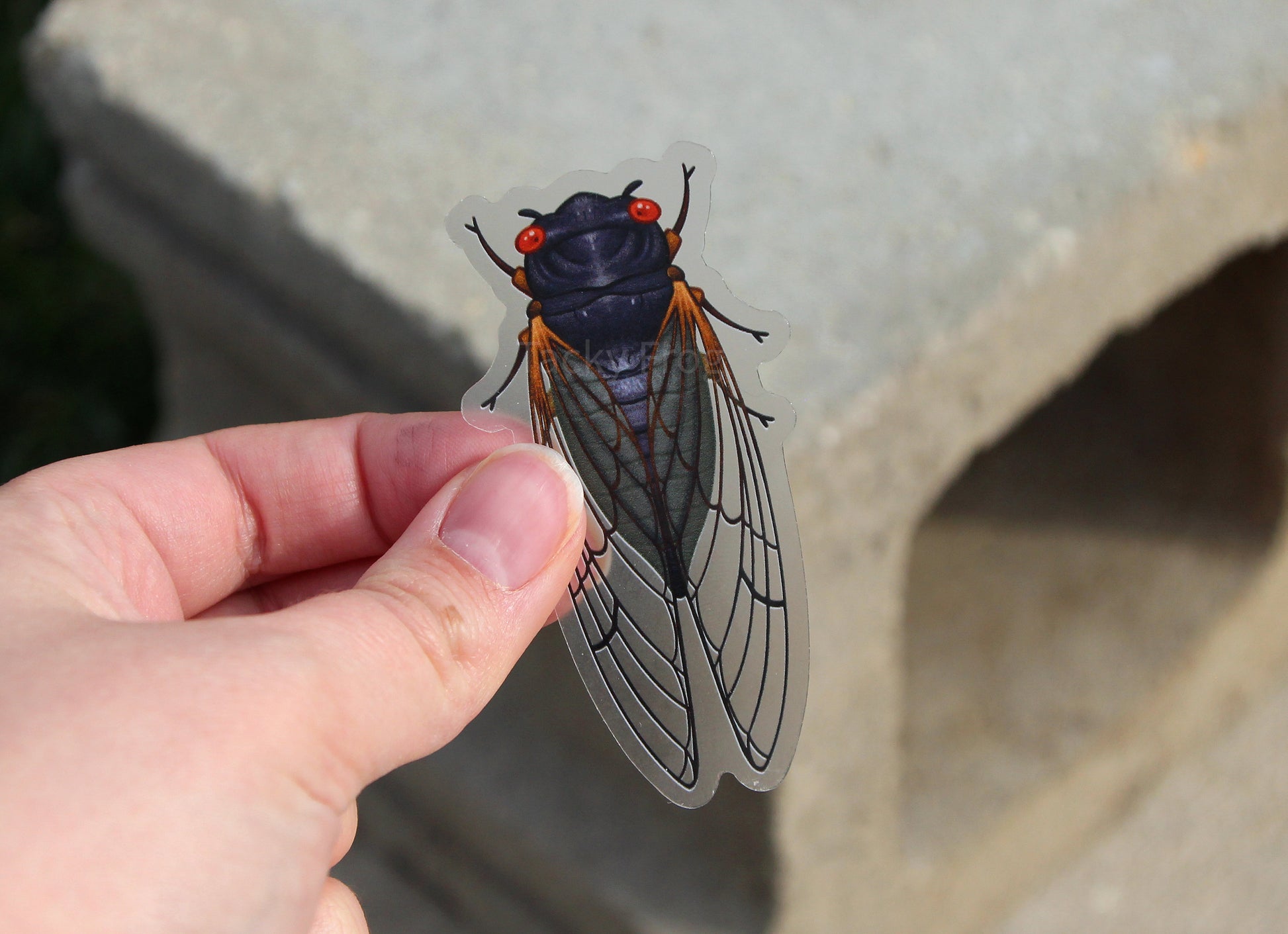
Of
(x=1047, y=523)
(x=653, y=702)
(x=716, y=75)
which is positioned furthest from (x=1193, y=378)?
(x=653, y=702)

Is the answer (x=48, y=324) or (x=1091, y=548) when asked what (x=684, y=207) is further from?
(x=48, y=324)

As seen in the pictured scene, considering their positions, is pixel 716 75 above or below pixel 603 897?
above

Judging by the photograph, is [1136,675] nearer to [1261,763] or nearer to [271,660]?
[1261,763]

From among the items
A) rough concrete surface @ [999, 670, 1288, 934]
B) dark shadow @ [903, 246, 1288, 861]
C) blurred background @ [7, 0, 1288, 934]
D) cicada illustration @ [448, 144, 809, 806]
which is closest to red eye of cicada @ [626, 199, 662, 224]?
cicada illustration @ [448, 144, 809, 806]

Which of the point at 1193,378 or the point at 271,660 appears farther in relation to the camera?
the point at 1193,378

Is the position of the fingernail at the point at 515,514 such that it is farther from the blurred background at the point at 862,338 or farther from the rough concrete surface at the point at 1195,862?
the rough concrete surface at the point at 1195,862

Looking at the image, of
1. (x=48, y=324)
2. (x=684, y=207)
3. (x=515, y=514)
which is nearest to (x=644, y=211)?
(x=684, y=207)

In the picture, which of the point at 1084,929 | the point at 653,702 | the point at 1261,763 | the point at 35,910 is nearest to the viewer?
the point at 35,910
